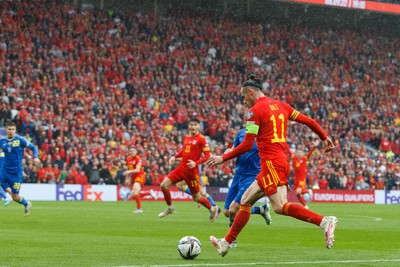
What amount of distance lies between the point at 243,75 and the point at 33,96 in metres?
15.1

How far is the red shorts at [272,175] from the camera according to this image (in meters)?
11.2

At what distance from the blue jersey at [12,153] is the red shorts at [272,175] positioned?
1176 cm

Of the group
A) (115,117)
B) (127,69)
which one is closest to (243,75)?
(127,69)

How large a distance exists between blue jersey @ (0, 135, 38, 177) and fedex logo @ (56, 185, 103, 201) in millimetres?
14487

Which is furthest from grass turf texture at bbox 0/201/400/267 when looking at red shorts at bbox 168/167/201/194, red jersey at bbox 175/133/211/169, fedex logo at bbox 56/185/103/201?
fedex logo at bbox 56/185/103/201

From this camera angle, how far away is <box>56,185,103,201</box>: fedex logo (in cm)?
3669

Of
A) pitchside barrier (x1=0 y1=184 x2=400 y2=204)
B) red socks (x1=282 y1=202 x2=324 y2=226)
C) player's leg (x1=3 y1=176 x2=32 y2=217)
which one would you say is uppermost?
red socks (x1=282 y1=202 x2=324 y2=226)

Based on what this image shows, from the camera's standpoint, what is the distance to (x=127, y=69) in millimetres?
45125

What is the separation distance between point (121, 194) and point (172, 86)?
29.3ft

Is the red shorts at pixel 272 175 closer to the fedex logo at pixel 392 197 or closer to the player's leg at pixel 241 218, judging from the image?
the player's leg at pixel 241 218

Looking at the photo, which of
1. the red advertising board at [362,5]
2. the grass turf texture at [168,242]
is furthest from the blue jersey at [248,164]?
the red advertising board at [362,5]

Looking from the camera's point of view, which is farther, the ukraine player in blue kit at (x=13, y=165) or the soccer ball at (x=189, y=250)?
the ukraine player in blue kit at (x=13, y=165)

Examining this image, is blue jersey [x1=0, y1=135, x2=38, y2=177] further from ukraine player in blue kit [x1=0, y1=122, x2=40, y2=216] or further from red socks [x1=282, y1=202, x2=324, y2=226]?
red socks [x1=282, y1=202, x2=324, y2=226]

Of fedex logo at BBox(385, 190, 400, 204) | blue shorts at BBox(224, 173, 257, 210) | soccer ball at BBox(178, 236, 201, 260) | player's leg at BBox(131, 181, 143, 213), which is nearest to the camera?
soccer ball at BBox(178, 236, 201, 260)
